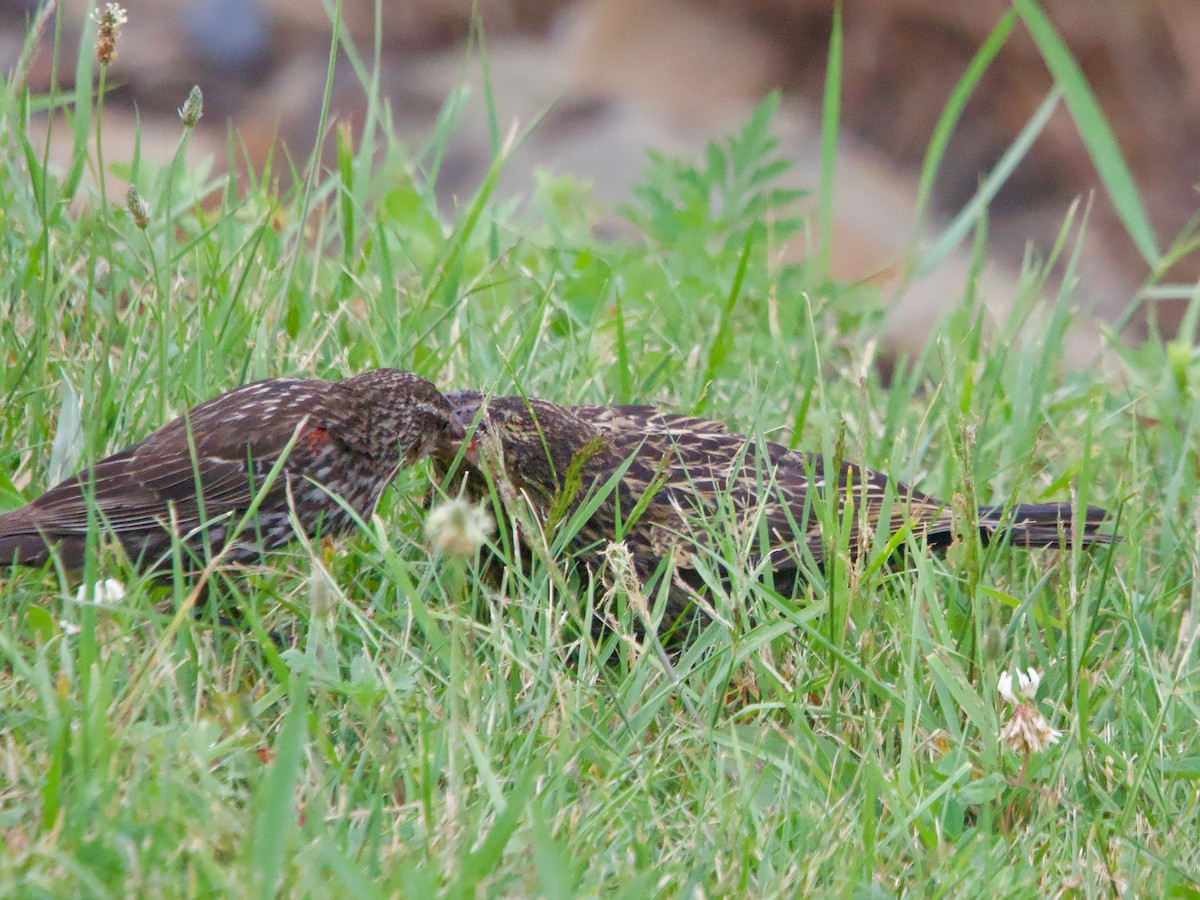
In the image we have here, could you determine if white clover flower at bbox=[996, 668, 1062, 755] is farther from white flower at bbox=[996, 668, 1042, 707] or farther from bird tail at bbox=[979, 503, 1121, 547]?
bird tail at bbox=[979, 503, 1121, 547]

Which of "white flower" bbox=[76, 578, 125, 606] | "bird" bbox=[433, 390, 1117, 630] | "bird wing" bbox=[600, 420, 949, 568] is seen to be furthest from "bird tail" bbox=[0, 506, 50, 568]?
"bird wing" bbox=[600, 420, 949, 568]

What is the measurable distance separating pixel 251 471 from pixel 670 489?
1225 millimetres

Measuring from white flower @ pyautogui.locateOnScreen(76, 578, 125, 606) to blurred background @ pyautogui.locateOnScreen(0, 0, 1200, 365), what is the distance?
7603 millimetres

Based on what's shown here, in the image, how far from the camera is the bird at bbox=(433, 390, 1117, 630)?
3.73m

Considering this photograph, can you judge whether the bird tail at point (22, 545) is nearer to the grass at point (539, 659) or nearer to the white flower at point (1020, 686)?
the grass at point (539, 659)

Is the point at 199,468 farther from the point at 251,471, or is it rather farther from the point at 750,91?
the point at 750,91

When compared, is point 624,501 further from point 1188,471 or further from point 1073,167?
point 1073,167

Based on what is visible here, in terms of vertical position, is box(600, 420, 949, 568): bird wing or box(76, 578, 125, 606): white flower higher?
box(76, 578, 125, 606): white flower

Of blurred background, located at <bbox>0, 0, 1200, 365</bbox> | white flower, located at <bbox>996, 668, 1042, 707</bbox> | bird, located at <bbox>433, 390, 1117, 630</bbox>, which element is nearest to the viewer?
white flower, located at <bbox>996, 668, 1042, 707</bbox>

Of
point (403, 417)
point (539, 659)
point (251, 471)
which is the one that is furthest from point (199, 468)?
point (539, 659)

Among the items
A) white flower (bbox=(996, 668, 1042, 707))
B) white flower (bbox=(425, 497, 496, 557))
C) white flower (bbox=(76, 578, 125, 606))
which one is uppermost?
white flower (bbox=(425, 497, 496, 557))

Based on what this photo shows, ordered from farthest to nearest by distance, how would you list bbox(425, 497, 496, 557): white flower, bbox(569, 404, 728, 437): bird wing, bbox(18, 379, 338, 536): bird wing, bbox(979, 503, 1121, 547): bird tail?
bbox(569, 404, 728, 437): bird wing < bbox(979, 503, 1121, 547): bird tail < bbox(18, 379, 338, 536): bird wing < bbox(425, 497, 496, 557): white flower

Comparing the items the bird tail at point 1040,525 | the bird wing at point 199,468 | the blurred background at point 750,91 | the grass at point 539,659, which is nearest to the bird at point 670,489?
the bird tail at point 1040,525

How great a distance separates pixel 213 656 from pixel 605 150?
9.13 meters
